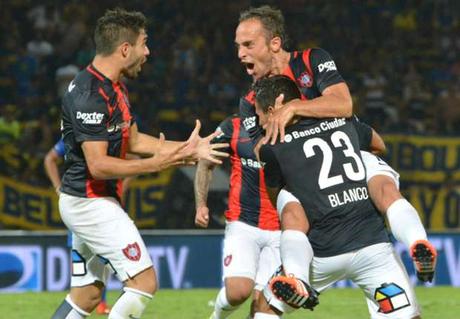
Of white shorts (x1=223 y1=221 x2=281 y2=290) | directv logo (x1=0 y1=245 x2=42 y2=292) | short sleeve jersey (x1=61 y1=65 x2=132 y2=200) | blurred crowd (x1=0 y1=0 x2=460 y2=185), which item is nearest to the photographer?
short sleeve jersey (x1=61 y1=65 x2=132 y2=200)

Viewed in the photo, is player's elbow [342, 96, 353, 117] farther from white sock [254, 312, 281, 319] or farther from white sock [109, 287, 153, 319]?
white sock [109, 287, 153, 319]

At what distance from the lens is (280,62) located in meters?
7.12

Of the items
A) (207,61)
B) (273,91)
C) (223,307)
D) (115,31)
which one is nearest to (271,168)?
(273,91)

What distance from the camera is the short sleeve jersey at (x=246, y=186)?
8102 mm

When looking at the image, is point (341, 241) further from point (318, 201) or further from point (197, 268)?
point (197, 268)

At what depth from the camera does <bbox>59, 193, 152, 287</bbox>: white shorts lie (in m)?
7.02

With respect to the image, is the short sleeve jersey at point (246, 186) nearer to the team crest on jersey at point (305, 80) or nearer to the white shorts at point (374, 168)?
the team crest on jersey at point (305, 80)

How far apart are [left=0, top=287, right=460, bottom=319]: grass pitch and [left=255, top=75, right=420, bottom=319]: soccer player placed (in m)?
3.54

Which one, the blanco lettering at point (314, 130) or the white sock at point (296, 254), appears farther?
the blanco lettering at point (314, 130)

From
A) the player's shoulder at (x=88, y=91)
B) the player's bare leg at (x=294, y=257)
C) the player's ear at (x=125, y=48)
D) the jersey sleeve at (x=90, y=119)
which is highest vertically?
the player's ear at (x=125, y=48)

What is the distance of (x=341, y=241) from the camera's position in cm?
614

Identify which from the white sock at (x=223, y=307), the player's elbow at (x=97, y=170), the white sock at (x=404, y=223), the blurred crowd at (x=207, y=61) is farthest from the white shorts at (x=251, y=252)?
the blurred crowd at (x=207, y=61)

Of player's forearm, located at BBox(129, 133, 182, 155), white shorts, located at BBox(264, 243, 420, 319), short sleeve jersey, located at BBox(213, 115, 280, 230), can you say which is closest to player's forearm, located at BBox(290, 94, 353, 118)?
white shorts, located at BBox(264, 243, 420, 319)

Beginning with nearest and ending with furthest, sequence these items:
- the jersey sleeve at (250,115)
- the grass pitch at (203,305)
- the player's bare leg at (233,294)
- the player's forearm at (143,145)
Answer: the jersey sleeve at (250,115) → the player's forearm at (143,145) → the player's bare leg at (233,294) → the grass pitch at (203,305)
